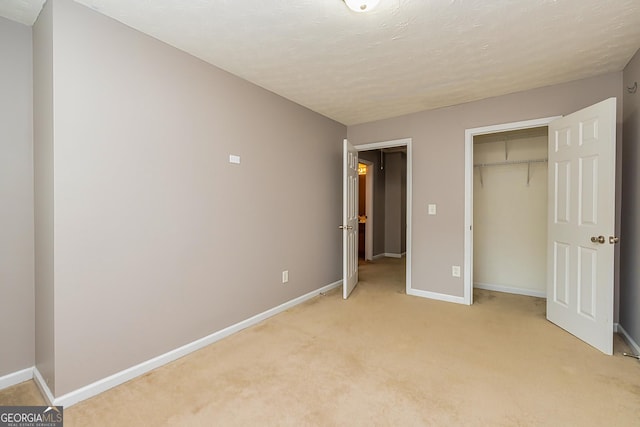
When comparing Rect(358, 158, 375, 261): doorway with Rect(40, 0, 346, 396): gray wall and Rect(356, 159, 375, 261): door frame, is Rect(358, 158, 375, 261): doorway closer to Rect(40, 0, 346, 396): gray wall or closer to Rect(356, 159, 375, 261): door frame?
Rect(356, 159, 375, 261): door frame

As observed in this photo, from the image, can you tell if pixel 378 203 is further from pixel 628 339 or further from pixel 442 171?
pixel 628 339

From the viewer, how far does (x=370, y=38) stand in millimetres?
2125

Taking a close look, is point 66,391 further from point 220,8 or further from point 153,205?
point 220,8

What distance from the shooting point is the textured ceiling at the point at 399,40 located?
1.81m

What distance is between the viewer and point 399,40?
2.16 m

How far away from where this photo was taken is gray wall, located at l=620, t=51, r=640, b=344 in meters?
2.37

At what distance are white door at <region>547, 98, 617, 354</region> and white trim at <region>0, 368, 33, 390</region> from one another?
4.25 metres

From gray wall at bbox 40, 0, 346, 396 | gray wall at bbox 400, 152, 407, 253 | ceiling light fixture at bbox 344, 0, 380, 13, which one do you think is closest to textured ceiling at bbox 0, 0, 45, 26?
gray wall at bbox 40, 0, 346, 396

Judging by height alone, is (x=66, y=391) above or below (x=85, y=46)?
below

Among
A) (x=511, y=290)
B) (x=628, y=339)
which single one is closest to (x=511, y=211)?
(x=511, y=290)

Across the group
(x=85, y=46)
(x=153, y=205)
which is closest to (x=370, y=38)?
(x=85, y=46)

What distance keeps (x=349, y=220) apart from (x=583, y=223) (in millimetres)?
2308

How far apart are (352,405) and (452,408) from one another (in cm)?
58

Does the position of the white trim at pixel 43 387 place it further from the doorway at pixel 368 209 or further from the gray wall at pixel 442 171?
the doorway at pixel 368 209
